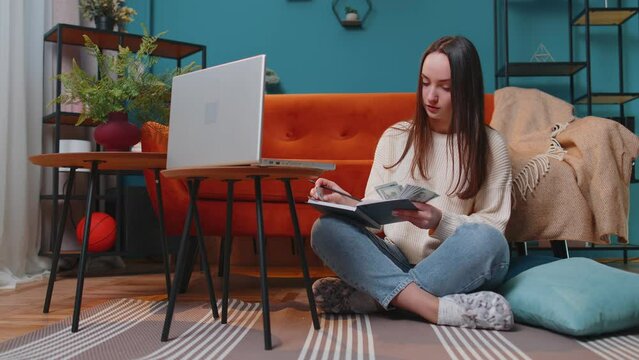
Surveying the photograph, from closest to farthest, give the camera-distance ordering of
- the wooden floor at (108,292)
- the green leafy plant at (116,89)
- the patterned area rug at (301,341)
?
the patterned area rug at (301,341)
the wooden floor at (108,292)
the green leafy plant at (116,89)

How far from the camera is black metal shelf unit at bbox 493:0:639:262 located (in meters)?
3.05

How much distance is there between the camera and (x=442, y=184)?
5.17ft

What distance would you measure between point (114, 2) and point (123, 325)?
2128mm

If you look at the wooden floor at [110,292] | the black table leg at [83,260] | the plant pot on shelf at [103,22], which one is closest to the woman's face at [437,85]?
the wooden floor at [110,292]

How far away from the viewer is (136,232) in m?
2.96

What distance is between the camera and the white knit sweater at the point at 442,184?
152 cm

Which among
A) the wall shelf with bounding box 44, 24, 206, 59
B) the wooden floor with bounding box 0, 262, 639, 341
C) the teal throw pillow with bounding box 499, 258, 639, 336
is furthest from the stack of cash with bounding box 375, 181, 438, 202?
the wall shelf with bounding box 44, 24, 206, 59

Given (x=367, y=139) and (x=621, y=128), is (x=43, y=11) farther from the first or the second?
(x=621, y=128)

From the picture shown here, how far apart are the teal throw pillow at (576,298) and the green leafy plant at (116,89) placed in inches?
47.2

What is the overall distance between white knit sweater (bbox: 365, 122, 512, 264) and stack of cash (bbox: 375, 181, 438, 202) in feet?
0.67

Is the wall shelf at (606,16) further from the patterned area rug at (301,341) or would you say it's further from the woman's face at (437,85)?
the patterned area rug at (301,341)

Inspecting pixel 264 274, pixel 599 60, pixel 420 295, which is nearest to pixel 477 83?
pixel 420 295

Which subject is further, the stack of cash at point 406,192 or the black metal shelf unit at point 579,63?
the black metal shelf unit at point 579,63

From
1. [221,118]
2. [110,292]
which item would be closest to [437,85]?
[221,118]
